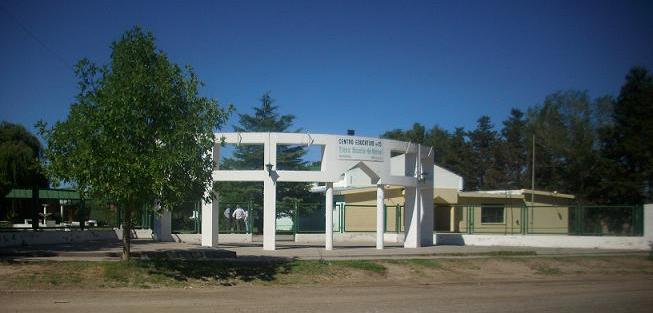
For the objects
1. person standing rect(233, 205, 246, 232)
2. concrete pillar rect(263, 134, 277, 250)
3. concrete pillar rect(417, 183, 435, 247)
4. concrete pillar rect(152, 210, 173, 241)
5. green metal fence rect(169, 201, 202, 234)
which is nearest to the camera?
concrete pillar rect(263, 134, 277, 250)

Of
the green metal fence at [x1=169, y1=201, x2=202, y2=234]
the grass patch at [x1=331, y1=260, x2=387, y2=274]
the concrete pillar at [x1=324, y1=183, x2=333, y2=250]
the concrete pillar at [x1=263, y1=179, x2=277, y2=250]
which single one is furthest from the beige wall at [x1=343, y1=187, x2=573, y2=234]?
the grass patch at [x1=331, y1=260, x2=387, y2=274]

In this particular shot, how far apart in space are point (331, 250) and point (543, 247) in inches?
494

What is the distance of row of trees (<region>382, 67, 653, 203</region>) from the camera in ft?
145

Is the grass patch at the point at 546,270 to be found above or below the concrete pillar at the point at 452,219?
below

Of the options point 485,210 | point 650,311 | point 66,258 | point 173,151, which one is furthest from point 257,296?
point 485,210

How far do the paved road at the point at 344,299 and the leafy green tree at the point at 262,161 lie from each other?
77.1ft

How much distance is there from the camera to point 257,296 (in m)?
16.1

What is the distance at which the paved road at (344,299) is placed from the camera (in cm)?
1410

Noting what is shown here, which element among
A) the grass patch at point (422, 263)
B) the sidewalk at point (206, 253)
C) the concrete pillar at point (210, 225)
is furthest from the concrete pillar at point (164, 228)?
the grass patch at point (422, 263)

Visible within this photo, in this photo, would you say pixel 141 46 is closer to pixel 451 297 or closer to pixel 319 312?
pixel 319 312

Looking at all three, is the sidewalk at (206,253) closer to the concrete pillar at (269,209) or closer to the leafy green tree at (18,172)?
the concrete pillar at (269,209)

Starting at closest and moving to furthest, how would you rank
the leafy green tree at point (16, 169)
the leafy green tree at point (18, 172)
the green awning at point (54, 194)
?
the leafy green tree at point (16, 169), the leafy green tree at point (18, 172), the green awning at point (54, 194)

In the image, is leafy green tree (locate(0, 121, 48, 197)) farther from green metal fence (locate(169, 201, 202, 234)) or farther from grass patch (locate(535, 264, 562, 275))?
grass patch (locate(535, 264, 562, 275))

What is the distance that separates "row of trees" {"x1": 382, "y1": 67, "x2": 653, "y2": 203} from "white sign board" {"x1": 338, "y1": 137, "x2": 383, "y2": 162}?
24790mm
